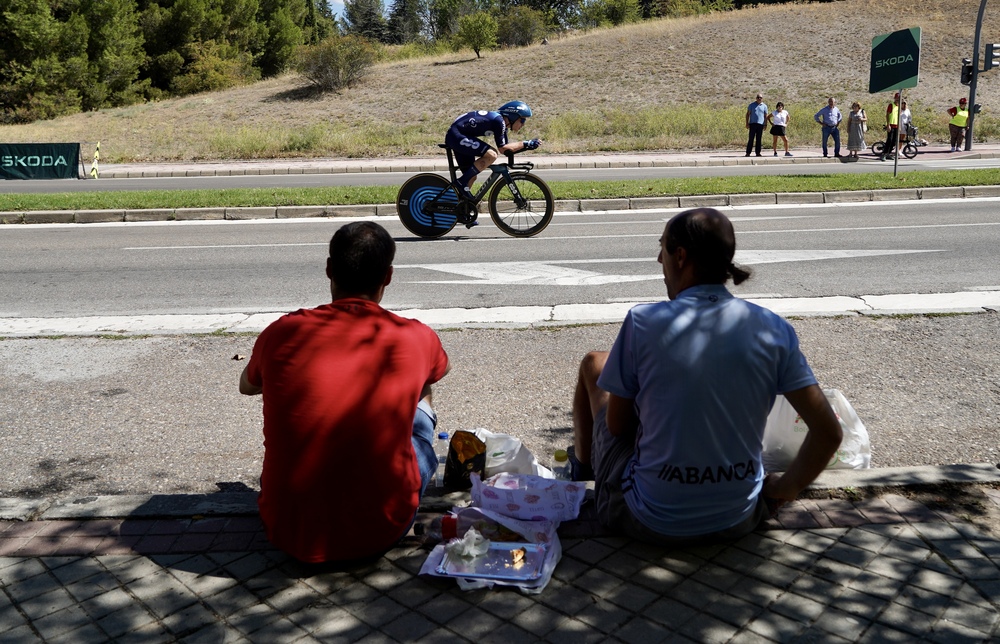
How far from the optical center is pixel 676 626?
113 inches

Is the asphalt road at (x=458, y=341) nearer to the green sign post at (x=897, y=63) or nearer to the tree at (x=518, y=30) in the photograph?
the green sign post at (x=897, y=63)

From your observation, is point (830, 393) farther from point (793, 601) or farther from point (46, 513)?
point (46, 513)

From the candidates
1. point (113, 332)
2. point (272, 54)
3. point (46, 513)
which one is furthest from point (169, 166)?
point (272, 54)

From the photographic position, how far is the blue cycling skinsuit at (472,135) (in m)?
11.1

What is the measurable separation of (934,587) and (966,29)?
2050 inches

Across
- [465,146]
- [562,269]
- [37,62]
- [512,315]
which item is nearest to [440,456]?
[512,315]

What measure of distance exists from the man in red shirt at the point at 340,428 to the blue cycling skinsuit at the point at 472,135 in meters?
8.01

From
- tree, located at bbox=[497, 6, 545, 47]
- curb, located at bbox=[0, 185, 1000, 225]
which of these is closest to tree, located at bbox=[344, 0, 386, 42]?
tree, located at bbox=[497, 6, 545, 47]

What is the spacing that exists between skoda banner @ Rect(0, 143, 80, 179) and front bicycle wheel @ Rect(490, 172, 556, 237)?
17.1 meters

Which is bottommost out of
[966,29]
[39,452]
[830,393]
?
[39,452]

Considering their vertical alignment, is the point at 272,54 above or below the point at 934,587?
above

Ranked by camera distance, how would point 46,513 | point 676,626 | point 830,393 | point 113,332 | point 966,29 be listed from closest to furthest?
1. point 676,626
2. point 46,513
3. point 830,393
4. point 113,332
5. point 966,29

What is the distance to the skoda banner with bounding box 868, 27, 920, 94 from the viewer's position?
17531 mm

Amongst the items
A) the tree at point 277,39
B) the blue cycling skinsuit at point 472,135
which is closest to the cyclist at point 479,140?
the blue cycling skinsuit at point 472,135
